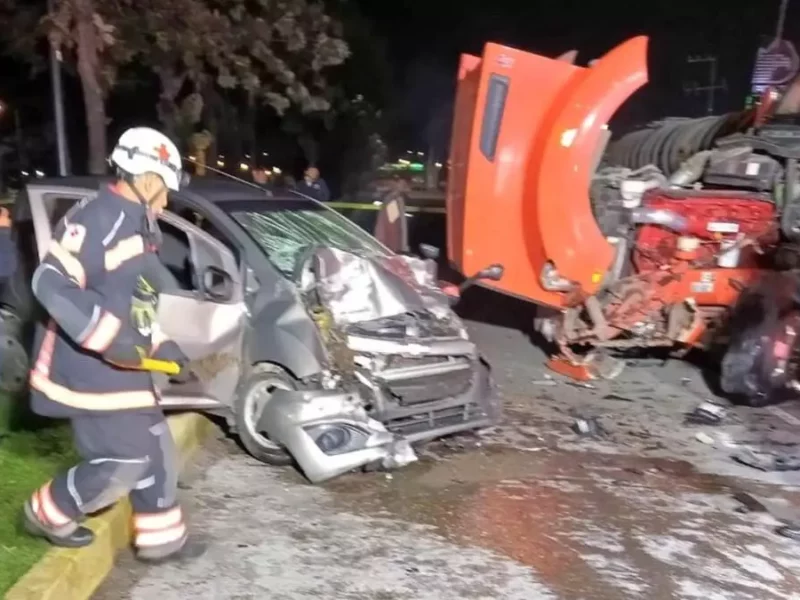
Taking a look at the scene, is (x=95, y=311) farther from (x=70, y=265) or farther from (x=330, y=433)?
(x=330, y=433)

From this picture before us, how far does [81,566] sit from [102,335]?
996 mm

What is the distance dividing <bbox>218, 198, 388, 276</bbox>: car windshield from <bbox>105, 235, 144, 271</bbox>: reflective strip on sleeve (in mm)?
1977

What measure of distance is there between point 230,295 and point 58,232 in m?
1.92

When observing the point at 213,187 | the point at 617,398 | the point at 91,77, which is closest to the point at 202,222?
the point at 213,187

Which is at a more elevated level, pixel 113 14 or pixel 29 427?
pixel 113 14

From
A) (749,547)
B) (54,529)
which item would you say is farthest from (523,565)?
(54,529)

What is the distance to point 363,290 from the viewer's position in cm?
571

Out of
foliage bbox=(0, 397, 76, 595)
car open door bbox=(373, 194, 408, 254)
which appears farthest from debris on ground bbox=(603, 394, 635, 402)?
foliage bbox=(0, 397, 76, 595)

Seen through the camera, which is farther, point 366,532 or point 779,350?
point 779,350

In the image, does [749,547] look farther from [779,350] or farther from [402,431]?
[779,350]

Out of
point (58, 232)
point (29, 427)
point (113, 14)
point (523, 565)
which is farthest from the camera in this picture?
point (113, 14)

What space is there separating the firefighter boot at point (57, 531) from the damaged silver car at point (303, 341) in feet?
4.98

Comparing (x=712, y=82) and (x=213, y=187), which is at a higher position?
(x=712, y=82)

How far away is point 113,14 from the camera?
1304cm
